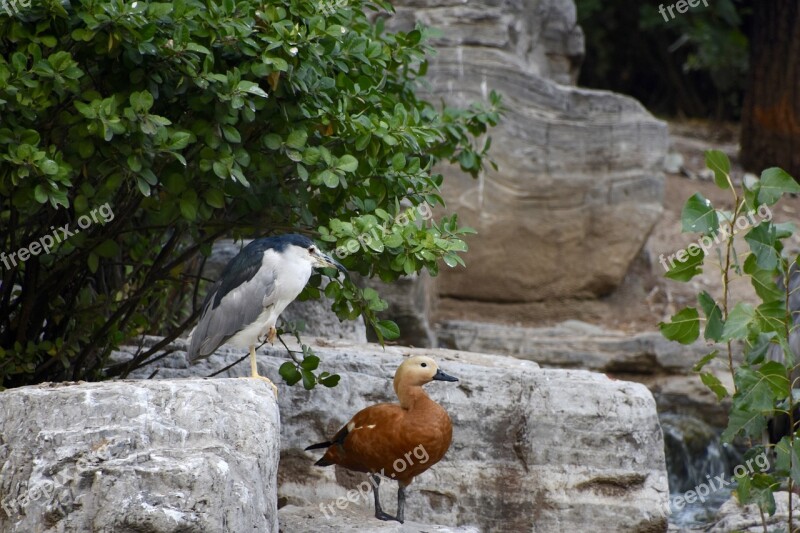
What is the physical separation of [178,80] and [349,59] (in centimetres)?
84

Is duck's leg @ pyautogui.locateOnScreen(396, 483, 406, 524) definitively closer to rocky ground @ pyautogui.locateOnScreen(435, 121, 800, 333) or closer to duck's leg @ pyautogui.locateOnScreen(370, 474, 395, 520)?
duck's leg @ pyautogui.locateOnScreen(370, 474, 395, 520)

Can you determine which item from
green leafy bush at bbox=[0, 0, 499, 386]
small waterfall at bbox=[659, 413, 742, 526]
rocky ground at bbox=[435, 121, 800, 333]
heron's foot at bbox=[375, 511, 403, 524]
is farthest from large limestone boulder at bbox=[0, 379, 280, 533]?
rocky ground at bbox=[435, 121, 800, 333]

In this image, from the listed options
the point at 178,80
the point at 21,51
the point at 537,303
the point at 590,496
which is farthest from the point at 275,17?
the point at 537,303

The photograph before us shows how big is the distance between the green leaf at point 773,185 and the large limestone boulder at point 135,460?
237 centimetres

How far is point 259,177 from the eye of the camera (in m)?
5.09

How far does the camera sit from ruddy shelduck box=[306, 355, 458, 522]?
4988mm

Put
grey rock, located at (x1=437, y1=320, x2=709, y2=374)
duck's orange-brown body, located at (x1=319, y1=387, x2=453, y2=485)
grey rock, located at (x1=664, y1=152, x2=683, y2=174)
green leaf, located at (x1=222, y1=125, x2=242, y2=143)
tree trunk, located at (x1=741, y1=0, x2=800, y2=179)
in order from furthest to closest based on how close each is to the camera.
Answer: grey rock, located at (x1=664, y1=152, x2=683, y2=174)
tree trunk, located at (x1=741, y1=0, x2=800, y2=179)
grey rock, located at (x1=437, y1=320, x2=709, y2=374)
duck's orange-brown body, located at (x1=319, y1=387, x2=453, y2=485)
green leaf, located at (x1=222, y1=125, x2=242, y2=143)

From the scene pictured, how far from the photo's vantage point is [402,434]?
4.98 m

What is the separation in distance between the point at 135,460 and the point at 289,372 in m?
1.41

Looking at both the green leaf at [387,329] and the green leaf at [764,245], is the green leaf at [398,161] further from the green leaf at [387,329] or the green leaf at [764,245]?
the green leaf at [764,245]

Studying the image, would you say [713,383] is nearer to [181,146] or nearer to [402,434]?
[402,434]

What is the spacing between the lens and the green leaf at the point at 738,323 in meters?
4.78

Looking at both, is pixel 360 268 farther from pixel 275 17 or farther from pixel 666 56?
pixel 666 56

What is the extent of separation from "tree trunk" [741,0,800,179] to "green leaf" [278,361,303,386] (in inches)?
317
